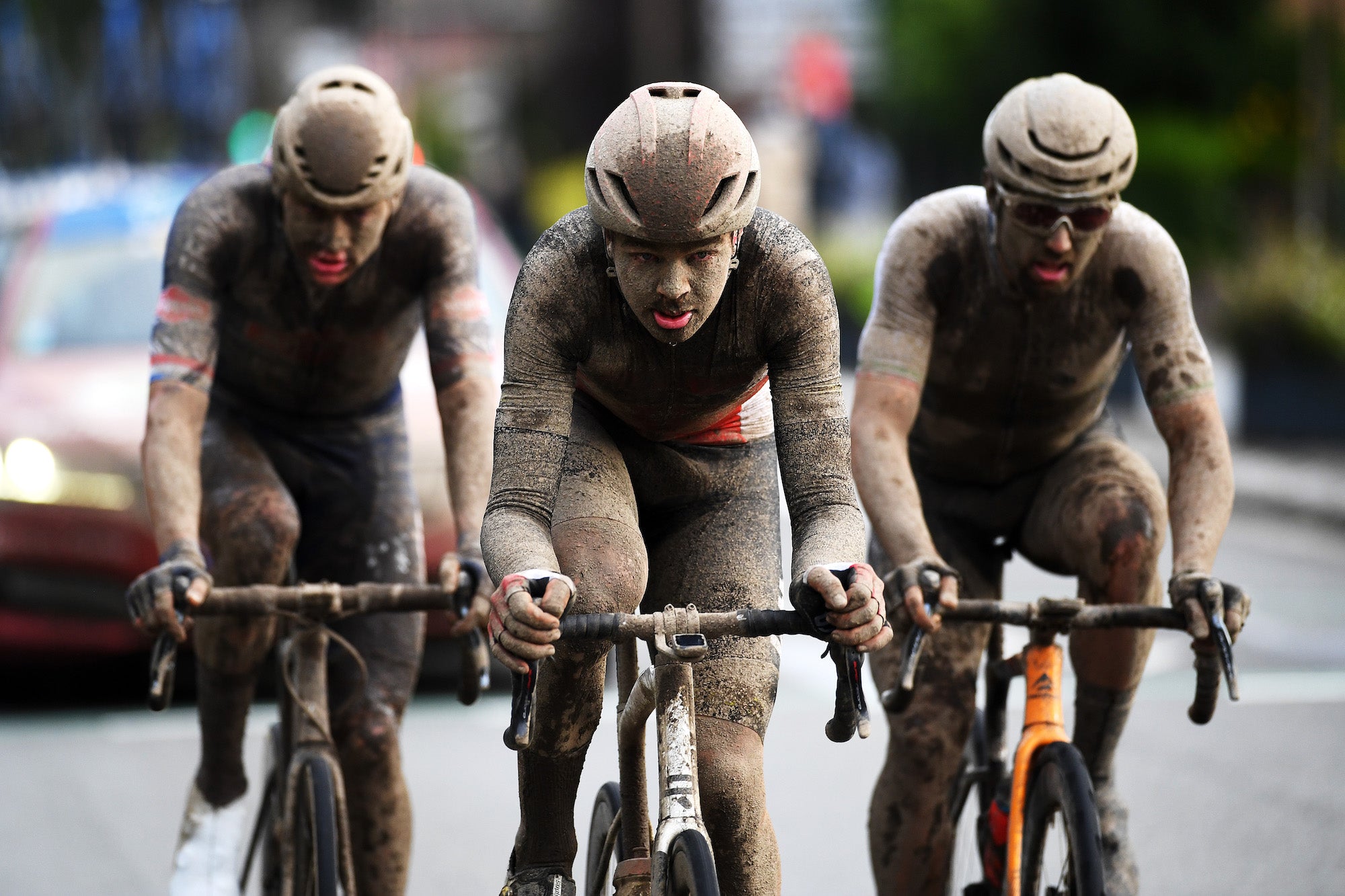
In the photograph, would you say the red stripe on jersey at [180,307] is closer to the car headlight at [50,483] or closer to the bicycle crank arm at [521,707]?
the bicycle crank arm at [521,707]

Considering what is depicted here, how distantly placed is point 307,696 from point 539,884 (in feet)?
3.45

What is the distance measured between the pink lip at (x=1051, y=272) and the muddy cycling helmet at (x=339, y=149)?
1.61 meters

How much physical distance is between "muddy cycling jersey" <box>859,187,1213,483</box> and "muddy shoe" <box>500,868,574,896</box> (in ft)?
4.98

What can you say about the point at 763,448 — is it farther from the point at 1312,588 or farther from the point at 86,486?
the point at 1312,588

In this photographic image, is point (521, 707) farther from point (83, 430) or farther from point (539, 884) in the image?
point (83, 430)

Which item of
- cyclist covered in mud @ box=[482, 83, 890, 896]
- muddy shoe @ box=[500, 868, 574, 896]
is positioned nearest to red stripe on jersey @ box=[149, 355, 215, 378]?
cyclist covered in mud @ box=[482, 83, 890, 896]

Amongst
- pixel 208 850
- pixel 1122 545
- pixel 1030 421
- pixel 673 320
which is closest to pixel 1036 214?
pixel 1030 421

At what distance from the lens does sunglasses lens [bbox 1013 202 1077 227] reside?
4.80 m

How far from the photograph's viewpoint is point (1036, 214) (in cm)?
483

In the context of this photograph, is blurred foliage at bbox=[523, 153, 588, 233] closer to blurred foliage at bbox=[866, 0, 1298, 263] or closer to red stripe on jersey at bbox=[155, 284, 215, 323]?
blurred foliage at bbox=[866, 0, 1298, 263]

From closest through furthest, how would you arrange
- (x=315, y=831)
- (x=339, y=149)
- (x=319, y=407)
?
(x=315, y=831) → (x=339, y=149) → (x=319, y=407)

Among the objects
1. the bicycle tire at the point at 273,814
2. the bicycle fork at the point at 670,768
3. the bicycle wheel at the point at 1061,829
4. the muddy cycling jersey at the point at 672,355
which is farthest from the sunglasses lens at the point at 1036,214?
the bicycle tire at the point at 273,814

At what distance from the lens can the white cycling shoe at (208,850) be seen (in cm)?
536

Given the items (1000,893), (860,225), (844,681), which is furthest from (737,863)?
(860,225)
